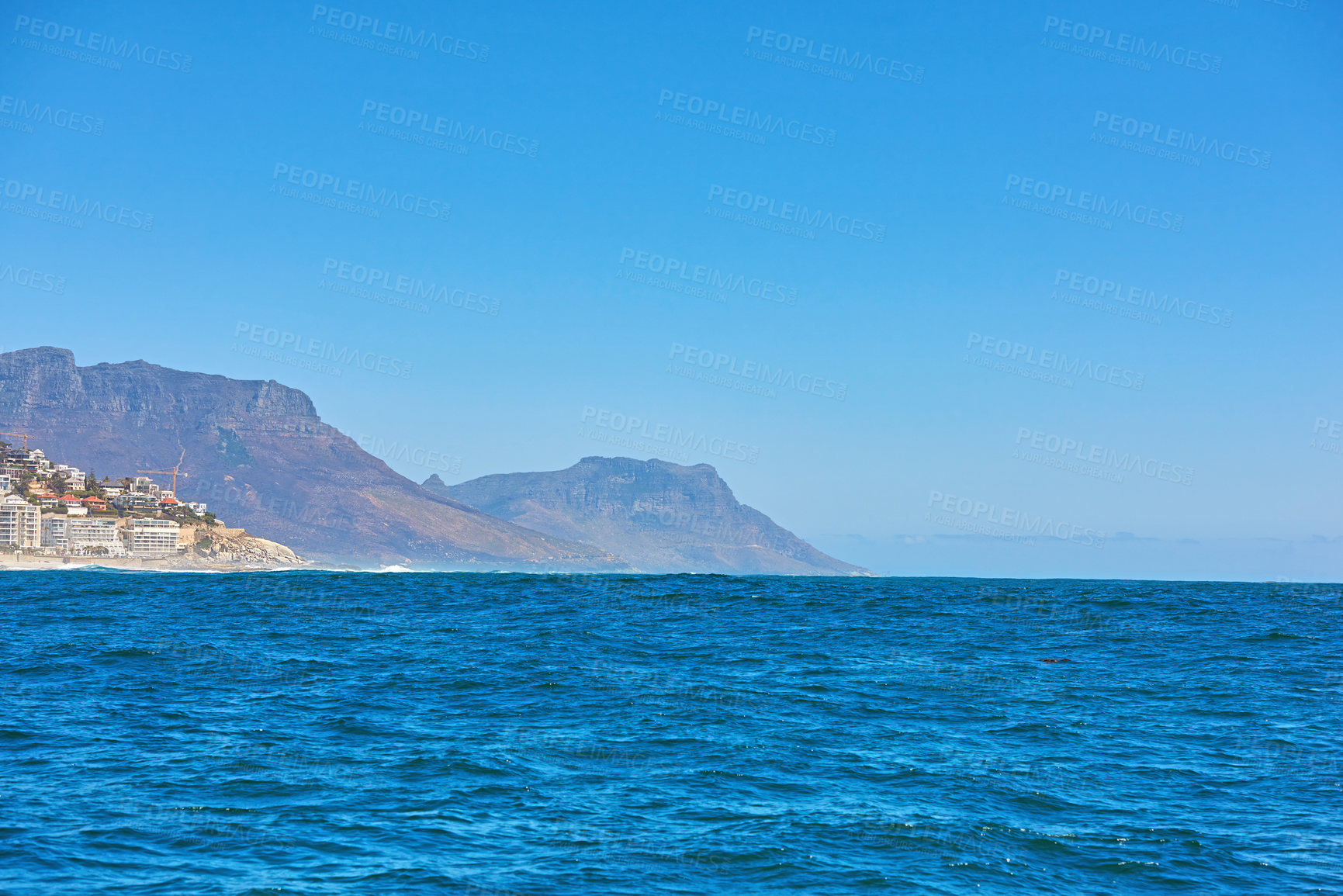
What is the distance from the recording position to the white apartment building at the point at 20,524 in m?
161

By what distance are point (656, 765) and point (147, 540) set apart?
212m

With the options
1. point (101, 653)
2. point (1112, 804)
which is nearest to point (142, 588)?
point (101, 653)

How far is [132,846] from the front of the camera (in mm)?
13367

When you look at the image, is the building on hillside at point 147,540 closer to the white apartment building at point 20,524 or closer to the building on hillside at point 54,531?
the building on hillside at point 54,531

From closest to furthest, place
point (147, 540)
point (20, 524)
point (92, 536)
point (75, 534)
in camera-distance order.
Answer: point (20, 524), point (75, 534), point (92, 536), point (147, 540)

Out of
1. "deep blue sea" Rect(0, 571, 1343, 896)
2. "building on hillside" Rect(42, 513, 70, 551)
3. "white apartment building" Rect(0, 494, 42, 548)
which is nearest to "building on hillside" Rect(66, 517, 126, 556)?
"building on hillside" Rect(42, 513, 70, 551)

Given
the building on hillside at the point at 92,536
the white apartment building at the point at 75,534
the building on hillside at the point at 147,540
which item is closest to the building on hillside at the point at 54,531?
the white apartment building at the point at 75,534

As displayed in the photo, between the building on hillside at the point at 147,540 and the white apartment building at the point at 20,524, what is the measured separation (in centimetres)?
2563

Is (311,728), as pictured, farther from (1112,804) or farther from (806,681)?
(1112,804)

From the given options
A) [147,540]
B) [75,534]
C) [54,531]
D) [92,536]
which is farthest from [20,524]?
[147,540]

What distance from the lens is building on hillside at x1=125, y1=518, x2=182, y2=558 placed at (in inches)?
7564

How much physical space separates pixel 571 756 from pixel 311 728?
21.0 feet

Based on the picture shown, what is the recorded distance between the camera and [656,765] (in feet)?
60.2

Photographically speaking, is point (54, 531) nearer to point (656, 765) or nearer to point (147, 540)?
point (147, 540)
